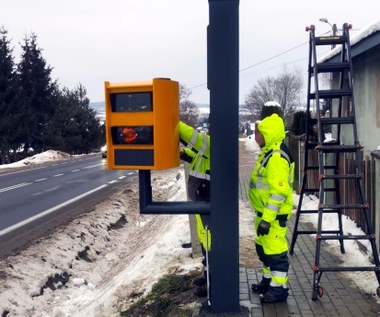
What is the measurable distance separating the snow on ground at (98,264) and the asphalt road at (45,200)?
61 cm

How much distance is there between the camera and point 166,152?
15.6 ft

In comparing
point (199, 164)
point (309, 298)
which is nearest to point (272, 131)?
point (199, 164)

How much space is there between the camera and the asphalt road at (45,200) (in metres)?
11.0

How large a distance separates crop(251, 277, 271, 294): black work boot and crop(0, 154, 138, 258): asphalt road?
5.27 m

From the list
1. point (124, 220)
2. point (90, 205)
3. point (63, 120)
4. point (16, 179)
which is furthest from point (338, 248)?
point (63, 120)

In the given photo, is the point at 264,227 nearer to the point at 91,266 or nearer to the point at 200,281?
the point at 200,281

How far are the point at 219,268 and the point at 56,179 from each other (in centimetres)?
1849

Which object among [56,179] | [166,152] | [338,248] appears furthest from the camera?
[56,179]

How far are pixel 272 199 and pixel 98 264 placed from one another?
5.44 m

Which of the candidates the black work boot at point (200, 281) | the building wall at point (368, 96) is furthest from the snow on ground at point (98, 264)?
the building wall at point (368, 96)

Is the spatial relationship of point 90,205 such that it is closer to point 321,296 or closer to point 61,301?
point 61,301

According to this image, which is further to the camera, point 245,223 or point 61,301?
point 245,223

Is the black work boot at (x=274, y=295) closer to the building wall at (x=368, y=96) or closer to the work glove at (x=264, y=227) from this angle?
the work glove at (x=264, y=227)

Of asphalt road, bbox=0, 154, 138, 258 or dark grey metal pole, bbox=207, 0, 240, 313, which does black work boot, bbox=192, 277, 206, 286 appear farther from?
Answer: asphalt road, bbox=0, 154, 138, 258
